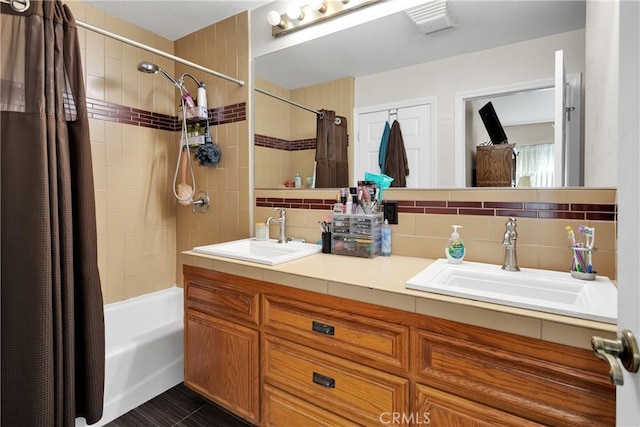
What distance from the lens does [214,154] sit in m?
2.19

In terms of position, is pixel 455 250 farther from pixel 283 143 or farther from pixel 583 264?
pixel 283 143

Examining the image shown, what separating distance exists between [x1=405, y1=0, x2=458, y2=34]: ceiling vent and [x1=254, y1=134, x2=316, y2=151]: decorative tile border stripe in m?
0.78

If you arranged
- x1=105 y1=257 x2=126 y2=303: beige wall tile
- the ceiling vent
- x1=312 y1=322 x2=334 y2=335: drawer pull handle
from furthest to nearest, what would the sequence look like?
x1=105 y1=257 x2=126 y2=303: beige wall tile
the ceiling vent
x1=312 y1=322 x2=334 y2=335: drawer pull handle

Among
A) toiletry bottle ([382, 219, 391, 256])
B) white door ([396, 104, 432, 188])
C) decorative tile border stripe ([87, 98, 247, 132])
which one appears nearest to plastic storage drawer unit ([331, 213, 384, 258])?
toiletry bottle ([382, 219, 391, 256])

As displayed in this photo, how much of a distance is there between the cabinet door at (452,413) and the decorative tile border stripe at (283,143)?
4.49 feet

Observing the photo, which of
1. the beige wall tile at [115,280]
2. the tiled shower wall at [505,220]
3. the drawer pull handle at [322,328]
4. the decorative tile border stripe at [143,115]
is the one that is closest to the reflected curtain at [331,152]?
the tiled shower wall at [505,220]

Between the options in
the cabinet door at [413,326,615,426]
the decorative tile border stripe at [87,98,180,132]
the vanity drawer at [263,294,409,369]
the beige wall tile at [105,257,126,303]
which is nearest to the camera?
the cabinet door at [413,326,615,426]

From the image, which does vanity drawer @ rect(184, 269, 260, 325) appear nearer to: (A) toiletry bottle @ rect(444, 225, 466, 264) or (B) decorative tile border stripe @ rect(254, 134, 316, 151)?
(A) toiletry bottle @ rect(444, 225, 466, 264)

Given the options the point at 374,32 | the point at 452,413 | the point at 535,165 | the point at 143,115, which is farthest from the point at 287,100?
the point at 452,413

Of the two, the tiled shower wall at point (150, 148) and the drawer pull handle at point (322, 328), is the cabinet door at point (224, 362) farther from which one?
the tiled shower wall at point (150, 148)

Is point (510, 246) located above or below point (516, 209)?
below

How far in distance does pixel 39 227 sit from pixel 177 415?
3.67 ft

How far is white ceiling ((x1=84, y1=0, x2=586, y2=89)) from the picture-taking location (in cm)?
131

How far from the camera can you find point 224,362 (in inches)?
57.2
